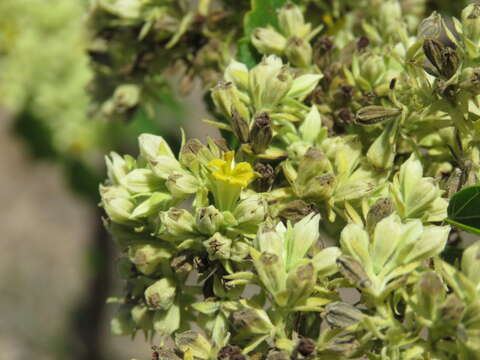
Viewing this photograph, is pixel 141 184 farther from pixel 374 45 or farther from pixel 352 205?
pixel 374 45

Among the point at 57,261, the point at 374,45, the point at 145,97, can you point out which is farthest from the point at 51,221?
the point at 374,45

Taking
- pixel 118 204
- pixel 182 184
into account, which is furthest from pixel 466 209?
pixel 118 204

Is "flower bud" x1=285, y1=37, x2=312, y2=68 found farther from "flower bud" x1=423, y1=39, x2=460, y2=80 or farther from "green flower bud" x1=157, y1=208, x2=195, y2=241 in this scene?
"green flower bud" x1=157, y1=208, x2=195, y2=241

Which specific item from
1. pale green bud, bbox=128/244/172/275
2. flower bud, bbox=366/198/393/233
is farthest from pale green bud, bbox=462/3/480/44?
pale green bud, bbox=128/244/172/275

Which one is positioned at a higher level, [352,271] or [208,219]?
[208,219]

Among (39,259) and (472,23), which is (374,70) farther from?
(39,259)

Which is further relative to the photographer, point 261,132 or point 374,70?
point 374,70
